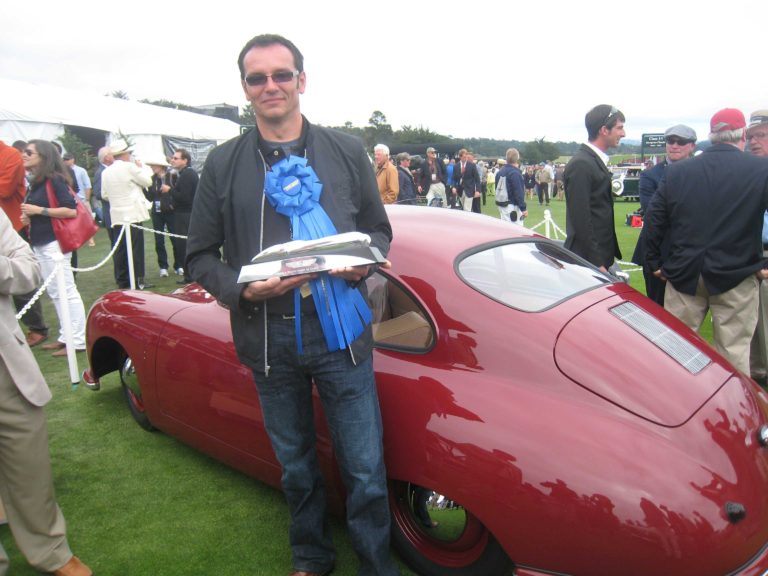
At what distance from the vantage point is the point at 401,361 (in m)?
2.48

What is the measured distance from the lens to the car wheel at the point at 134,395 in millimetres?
3809

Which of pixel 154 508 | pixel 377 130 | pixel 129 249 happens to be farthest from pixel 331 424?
pixel 377 130

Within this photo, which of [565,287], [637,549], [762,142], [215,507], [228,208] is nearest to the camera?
[637,549]

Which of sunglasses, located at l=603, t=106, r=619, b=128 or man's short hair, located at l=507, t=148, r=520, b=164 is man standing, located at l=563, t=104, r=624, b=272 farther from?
man's short hair, located at l=507, t=148, r=520, b=164

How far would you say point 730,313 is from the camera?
398 cm

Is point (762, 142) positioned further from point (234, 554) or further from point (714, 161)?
point (234, 554)

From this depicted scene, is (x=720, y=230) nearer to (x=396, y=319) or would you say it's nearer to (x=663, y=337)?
(x=663, y=337)

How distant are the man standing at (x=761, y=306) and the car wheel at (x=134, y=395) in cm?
446

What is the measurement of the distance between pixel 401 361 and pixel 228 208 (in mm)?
929

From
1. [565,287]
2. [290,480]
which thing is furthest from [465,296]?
[290,480]

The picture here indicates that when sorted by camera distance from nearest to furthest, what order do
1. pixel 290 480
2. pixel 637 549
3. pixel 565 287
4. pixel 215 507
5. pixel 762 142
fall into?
1. pixel 637 549
2. pixel 290 480
3. pixel 565 287
4. pixel 215 507
5. pixel 762 142

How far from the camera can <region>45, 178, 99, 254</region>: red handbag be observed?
5.40 meters

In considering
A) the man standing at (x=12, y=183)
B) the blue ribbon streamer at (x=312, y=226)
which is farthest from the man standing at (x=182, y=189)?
the blue ribbon streamer at (x=312, y=226)

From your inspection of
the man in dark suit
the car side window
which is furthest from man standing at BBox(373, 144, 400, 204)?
the car side window
